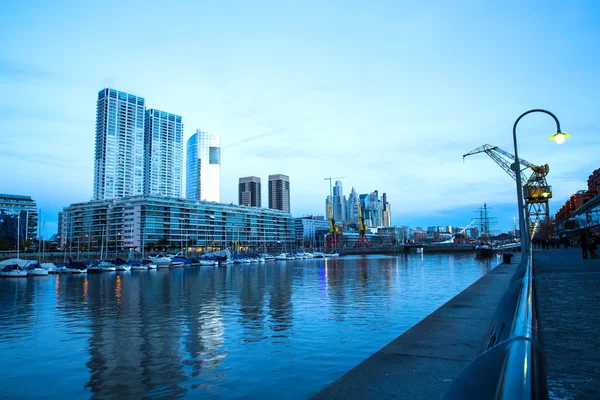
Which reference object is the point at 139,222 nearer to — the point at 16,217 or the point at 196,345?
the point at 16,217

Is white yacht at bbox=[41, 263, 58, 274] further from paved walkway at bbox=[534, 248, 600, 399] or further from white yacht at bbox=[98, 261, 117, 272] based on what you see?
paved walkway at bbox=[534, 248, 600, 399]

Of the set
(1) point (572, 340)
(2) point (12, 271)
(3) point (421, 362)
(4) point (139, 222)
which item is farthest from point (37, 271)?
(4) point (139, 222)

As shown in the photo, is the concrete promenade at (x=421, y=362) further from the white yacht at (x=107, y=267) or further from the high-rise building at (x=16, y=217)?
the high-rise building at (x=16, y=217)

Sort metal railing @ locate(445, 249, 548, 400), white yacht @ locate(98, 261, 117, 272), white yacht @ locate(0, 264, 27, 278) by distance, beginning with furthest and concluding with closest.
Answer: white yacht @ locate(98, 261, 117, 272)
white yacht @ locate(0, 264, 27, 278)
metal railing @ locate(445, 249, 548, 400)

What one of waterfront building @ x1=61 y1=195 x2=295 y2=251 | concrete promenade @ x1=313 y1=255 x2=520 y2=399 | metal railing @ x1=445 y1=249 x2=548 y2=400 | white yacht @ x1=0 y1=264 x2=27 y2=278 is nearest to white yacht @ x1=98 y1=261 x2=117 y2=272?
white yacht @ x1=0 y1=264 x2=27 y2=278

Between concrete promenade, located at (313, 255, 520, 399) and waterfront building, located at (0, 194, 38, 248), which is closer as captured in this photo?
concrete promenade, located at (313, 255, 520, 399)

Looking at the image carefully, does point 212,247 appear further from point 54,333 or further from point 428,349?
point 428,349

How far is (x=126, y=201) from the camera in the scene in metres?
182

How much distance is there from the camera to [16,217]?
188 metres

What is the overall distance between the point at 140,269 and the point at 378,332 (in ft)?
263

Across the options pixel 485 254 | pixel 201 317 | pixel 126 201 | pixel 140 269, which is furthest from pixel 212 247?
pixel 201 317

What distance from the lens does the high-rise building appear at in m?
182

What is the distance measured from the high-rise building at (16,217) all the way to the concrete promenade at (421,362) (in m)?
202

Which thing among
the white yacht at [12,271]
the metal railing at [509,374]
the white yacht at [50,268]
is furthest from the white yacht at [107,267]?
the metal railing at [509,374]
